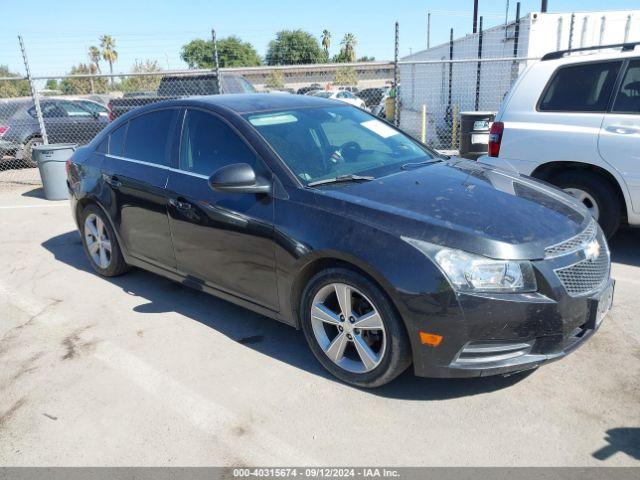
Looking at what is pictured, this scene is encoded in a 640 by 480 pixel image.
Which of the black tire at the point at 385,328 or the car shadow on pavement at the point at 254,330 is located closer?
the black tire at the point at 385,328

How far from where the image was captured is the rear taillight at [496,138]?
5402 millimetres

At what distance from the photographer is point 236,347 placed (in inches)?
146

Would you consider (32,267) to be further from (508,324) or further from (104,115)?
(104,115)

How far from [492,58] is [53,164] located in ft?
27.7

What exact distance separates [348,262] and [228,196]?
1.08m

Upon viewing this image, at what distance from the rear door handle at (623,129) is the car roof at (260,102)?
2.58 metres

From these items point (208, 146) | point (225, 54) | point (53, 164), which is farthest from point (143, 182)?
point (225, 54)

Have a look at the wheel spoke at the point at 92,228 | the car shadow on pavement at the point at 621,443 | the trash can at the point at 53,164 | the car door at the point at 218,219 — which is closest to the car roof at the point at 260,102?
the car door at the point at 218,219

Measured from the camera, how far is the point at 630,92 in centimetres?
480

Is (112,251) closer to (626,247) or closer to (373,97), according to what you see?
(626,247)

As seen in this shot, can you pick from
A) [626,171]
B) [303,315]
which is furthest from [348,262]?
[626,171]

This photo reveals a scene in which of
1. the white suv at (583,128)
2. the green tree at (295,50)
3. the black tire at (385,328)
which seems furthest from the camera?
the green tree at (295,50)

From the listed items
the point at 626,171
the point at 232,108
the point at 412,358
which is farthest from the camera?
the point at 626,171

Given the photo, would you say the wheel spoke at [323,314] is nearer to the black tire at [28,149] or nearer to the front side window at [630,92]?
the front side window at [630,92]
